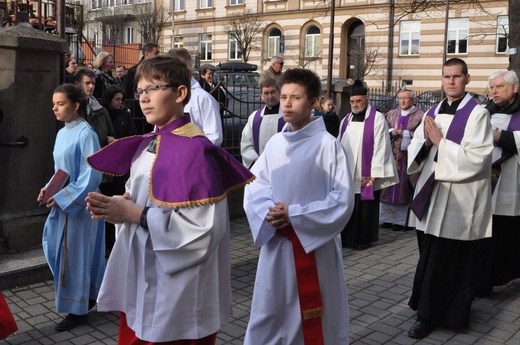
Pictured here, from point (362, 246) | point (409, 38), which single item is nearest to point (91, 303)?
point (362, 246)

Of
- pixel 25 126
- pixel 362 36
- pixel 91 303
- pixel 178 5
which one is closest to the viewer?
pixel 91 303

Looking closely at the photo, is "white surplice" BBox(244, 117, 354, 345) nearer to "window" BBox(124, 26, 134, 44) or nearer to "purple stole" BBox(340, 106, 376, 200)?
"purple stole" BBox(340, 106, 376, 200)

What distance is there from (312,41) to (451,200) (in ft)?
120

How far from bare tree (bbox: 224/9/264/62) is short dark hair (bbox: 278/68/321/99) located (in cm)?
3789

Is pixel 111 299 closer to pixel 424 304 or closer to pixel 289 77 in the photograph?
pixel 289 77

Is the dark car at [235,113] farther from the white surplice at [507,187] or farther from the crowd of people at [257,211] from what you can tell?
the white surplice at [507,187]

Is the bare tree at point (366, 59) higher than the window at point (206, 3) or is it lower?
lower

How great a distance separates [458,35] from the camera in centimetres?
3456

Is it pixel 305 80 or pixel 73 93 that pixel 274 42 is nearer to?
pixel 73 93

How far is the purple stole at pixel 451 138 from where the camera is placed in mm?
4824

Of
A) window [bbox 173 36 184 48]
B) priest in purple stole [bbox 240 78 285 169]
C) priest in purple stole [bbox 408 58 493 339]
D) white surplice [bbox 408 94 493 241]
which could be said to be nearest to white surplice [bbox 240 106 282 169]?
priest in purple stole [bbox 240 78 285 169]

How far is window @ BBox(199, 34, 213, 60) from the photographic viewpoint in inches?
1801

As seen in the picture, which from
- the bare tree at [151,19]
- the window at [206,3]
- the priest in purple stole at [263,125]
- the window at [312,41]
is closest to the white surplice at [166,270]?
the priest in purple stole at [263,125]

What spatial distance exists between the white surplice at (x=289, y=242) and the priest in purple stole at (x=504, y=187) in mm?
2618
